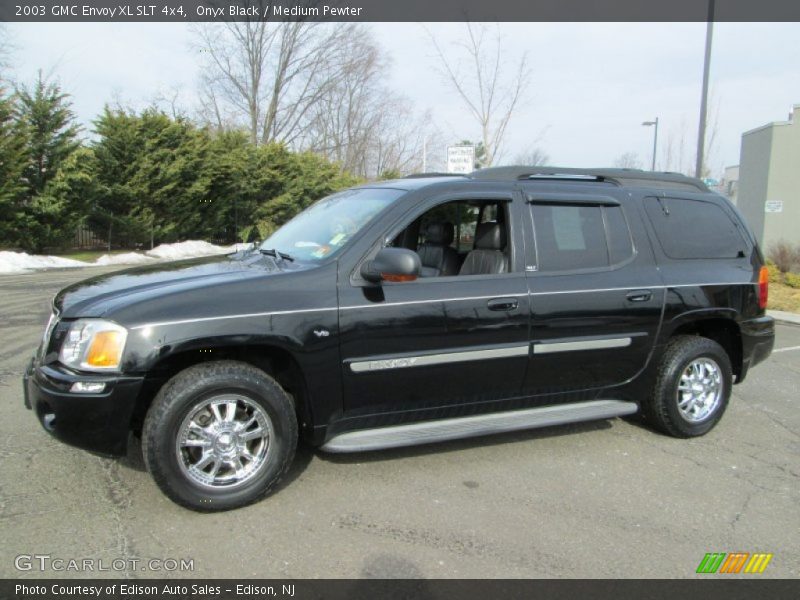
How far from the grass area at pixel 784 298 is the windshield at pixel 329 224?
416 inches

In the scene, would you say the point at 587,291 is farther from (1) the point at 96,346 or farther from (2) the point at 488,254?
(1) the point at 96,346

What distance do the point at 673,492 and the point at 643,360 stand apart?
997 mm

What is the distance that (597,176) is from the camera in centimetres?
451

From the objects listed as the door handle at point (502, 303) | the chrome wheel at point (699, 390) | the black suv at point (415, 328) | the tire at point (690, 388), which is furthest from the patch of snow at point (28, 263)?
the chrome wheel at point (699, 390)

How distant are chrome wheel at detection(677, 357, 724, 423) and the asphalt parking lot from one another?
223 millimetres

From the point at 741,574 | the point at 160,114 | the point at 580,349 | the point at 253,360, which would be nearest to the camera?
the point at 741,574

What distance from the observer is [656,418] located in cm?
455

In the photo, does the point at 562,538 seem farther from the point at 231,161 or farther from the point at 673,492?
the point at 231,161

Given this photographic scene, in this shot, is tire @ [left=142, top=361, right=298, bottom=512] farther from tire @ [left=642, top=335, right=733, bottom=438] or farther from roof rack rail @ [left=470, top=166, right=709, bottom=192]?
tire @ [left=642, top=335, right=733, bottom=438]

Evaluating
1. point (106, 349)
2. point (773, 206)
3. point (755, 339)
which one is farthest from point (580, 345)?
point (773, 206)

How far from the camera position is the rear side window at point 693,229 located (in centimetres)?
452

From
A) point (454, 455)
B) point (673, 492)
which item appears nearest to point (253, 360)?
point (454, 455)
